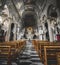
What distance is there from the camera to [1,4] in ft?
33.9

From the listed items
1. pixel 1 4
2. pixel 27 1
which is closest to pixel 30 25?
pixel 27 1

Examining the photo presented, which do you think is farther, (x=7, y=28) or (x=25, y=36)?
(x=25, y=36)

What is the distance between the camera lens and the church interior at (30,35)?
427 cm

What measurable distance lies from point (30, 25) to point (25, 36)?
14.4 feet

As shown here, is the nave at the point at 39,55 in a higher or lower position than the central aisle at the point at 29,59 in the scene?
higher

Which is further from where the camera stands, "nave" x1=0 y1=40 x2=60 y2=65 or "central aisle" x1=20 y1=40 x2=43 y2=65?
"central aisle" x1=20 y1=40 x2=43 y2=65

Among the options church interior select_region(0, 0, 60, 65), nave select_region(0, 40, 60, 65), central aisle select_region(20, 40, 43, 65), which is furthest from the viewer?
central aisle select_region(20, 40, 43, 65)

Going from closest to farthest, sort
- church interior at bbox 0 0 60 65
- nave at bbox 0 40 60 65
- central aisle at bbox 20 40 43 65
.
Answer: nave at bbox 0 40 60 65
church interior at bbox 0 0 60 65
central aisle at bbox 20 40 43 65

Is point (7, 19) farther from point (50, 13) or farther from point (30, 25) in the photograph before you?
point (30, 25)

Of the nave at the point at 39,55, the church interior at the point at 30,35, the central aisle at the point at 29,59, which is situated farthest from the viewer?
the central aisle at the point at 29,59

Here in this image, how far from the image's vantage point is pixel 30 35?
37594mm

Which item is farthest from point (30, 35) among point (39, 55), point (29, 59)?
point (39, 55)

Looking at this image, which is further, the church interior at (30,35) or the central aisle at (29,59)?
the central aisle at (29,59)

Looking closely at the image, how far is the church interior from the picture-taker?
4.27m
